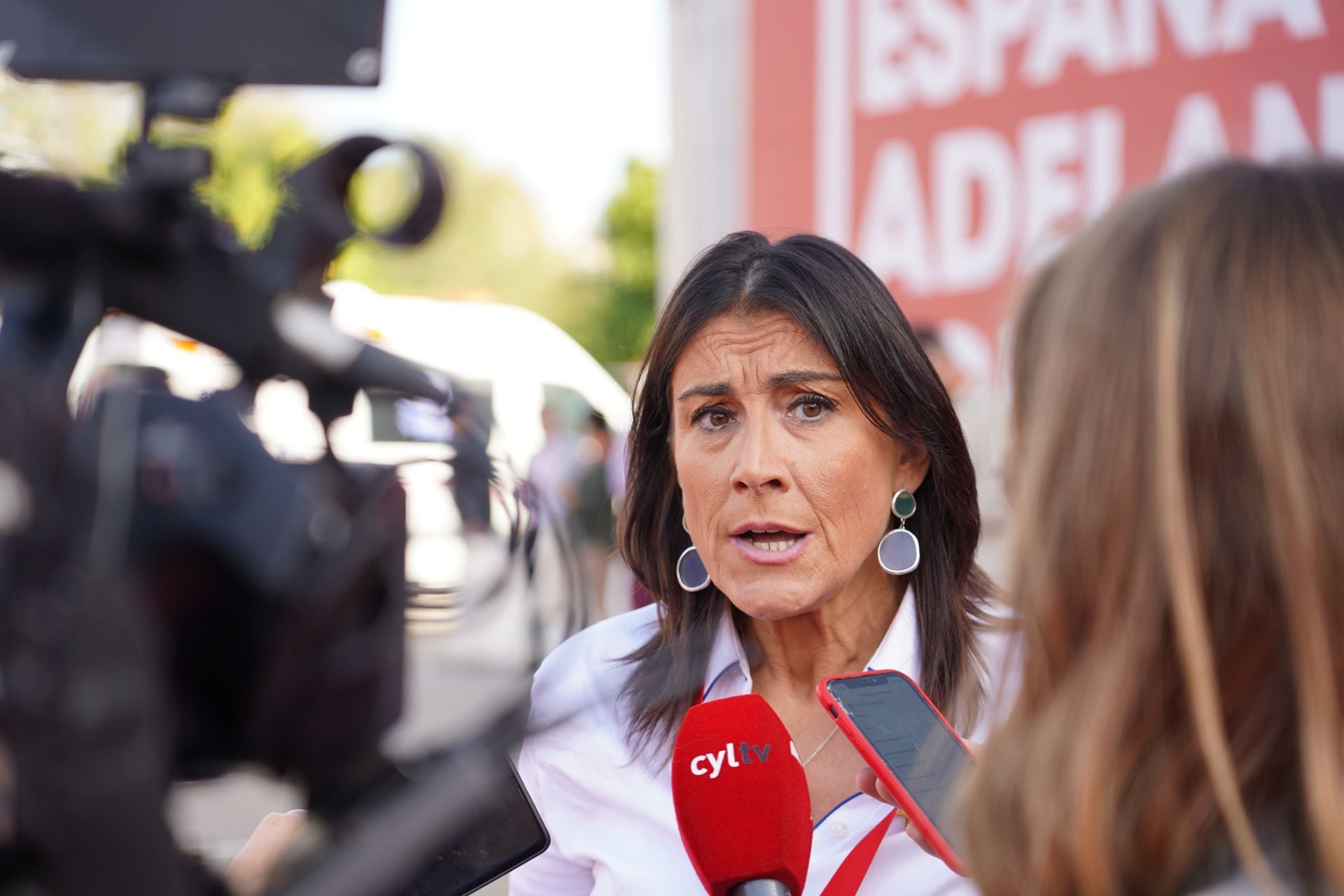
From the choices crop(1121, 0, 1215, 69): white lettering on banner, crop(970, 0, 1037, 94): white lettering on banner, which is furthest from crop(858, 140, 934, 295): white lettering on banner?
crop(1121, 0, 1215, 69): white lettering on banner

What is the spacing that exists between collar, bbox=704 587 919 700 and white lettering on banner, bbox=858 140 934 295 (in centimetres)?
539

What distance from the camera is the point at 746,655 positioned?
2.36 m

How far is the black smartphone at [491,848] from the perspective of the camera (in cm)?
169

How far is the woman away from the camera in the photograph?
2156 millimetres

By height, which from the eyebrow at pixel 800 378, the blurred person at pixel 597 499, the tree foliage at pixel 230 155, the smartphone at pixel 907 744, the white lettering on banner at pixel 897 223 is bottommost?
the blurred person at pixel 597 499

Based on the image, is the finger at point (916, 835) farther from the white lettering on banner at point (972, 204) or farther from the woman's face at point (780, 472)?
the white lettering on banner at point (972, 204)

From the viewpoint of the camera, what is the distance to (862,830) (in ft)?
6.54

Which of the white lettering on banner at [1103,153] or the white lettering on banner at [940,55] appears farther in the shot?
the white lettering on banner at [940,55]

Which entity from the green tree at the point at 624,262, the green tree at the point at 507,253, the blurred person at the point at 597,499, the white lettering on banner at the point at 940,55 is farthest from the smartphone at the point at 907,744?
the green tree at the point at 624,262

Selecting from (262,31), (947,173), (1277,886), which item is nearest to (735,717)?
(1277,886)

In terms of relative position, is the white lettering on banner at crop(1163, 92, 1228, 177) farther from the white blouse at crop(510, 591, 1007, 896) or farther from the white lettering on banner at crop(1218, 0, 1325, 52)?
the white blouse at crop(510, 591, 1007, 896)

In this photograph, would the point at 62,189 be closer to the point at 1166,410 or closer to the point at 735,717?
the point at 1166,410

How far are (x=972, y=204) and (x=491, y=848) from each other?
6145 millimetres

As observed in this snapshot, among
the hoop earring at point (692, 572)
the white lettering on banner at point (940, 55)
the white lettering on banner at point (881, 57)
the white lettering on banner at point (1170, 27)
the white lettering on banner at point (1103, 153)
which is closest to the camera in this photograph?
the hoop earring at point (692, 572)
